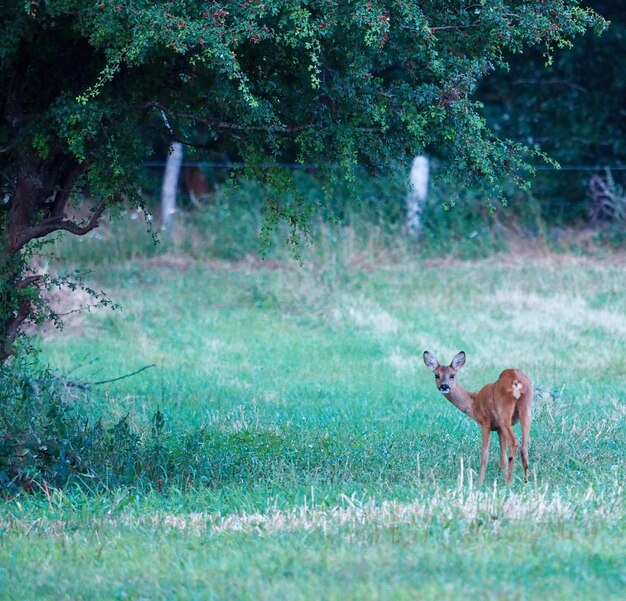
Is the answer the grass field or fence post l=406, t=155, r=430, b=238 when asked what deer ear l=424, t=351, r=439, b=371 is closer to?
the grass field

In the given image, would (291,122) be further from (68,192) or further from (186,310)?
(186,310)

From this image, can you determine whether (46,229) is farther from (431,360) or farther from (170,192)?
(170,192)

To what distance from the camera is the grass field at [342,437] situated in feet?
19.4

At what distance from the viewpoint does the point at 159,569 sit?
615cm

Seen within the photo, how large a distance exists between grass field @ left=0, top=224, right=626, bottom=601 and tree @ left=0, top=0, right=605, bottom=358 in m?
2.43

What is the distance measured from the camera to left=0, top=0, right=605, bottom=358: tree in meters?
8.53

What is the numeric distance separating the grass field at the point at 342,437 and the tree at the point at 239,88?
2428mm

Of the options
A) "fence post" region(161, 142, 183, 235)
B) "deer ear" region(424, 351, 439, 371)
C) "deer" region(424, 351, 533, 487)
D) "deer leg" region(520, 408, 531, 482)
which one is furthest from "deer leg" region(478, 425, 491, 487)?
"fence post" region(161, 142, 183, 235)

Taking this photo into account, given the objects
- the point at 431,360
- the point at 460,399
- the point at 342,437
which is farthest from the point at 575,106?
the point at 460,399

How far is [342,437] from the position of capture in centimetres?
1084

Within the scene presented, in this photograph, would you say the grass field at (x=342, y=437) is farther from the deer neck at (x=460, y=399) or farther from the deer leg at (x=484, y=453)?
the deer neck at (x=460, y=399)

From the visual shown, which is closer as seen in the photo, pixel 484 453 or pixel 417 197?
pixel 484 453

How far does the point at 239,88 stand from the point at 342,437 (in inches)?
150

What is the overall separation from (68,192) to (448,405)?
202 inches
